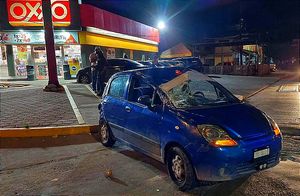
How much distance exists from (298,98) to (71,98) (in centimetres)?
922

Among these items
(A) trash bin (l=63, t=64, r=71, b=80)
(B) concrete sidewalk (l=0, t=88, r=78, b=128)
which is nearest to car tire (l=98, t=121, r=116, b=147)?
(B) concrete sidewalk (l=0, t=88, r=78, b=128)

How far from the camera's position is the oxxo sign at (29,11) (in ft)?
64.8

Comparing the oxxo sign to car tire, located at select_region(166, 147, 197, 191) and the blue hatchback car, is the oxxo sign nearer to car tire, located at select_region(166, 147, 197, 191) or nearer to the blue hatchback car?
the blue hatchback car

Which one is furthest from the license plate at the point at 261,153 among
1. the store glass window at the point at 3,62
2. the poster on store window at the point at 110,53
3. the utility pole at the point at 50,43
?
the poster on store window at the point at 110,53

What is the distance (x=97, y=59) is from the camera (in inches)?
488

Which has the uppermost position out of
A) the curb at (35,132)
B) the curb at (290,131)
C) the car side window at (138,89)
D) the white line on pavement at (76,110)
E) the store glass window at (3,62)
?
the store glass window at (3,62)

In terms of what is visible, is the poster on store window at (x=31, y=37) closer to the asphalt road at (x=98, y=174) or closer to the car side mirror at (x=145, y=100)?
the asphalt road at (x=98, y=174)

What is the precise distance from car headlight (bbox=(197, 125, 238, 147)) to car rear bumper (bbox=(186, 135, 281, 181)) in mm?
71

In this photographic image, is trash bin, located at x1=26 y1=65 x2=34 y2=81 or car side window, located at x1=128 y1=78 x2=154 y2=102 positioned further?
trash bin, located at x1=26 y1=65 x2=34 y2=81

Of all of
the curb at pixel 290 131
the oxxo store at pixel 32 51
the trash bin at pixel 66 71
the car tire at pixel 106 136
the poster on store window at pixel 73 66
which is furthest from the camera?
the poster on store window at pixel 73 66

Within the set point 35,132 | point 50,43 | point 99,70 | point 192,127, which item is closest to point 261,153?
point 192,127

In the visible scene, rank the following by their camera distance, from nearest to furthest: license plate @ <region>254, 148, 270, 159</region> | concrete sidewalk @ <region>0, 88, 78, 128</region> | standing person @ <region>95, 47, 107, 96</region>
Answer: license plate @ <region>254, 148, 270, 159</region> → concrete sidewalk @ <region>0, 88, 78, 128</region> → standing person @ <region>95, 47, 107, 96</region>

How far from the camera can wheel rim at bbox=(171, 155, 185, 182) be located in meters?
4.22

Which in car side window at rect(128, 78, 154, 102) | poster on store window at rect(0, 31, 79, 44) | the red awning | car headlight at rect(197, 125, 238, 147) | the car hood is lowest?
car headlight at rect(197, 125, 238, 147)
